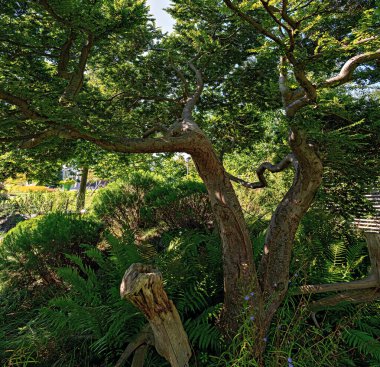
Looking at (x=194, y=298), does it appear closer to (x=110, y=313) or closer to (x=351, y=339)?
(x=110, y=313)

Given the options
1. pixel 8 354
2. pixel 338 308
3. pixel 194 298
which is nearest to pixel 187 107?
pixel 194 298

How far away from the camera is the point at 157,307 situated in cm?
193

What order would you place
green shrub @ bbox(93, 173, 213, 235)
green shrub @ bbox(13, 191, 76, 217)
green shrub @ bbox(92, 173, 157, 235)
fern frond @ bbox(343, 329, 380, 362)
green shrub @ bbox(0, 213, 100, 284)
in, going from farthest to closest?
1. green shrub @ bbox(13, 191, 76, 217)
2. green shrub @ bbox(92, 173, 157, 235)
3. green shrub @ bbox(93, 173, 213, 235)
4. green shrub @ bbox(0, 213, 100, 284)
5. fern frond @ bbox(343, 329, 380, 362)

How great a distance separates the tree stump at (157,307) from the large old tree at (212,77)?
0.62 meters

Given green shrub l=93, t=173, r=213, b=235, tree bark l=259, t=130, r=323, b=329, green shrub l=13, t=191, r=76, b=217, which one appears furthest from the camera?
green shrub l=13, t=191, r=76, b=217

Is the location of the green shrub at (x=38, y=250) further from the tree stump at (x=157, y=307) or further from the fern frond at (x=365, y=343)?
the fern frond at (x=365, y=343)

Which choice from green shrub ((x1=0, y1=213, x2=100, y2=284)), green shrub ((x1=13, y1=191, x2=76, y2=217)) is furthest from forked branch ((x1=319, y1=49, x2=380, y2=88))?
green shrub ((x1=13, y1=191, x2=76, y2=217))

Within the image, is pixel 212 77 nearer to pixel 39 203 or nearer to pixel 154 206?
pixel 154 206

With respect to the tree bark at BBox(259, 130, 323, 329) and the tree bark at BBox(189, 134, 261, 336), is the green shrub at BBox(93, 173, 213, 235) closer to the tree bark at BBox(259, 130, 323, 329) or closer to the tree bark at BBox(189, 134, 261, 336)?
the tree bark at BBox(189, 134, 261, 336)

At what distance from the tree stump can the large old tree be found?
2.03 feet

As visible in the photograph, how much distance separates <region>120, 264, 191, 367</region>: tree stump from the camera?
176 cm

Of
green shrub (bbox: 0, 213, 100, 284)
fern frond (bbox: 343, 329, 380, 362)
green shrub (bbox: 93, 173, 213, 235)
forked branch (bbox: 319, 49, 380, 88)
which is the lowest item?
fern frond (bbox: 343, 329, 380, 362)

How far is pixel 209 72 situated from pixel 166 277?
426 centimetres

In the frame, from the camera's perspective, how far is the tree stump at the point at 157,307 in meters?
1.76
